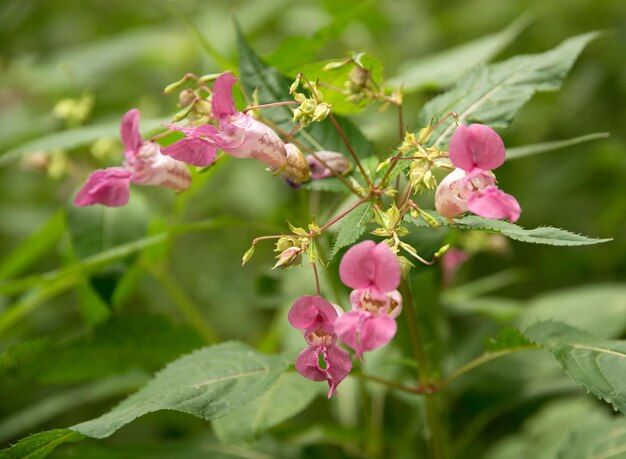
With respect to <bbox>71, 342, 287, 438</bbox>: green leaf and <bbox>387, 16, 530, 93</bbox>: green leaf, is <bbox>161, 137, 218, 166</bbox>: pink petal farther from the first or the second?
<bbox>387, 16, 530, 93</bbox>: green leaf

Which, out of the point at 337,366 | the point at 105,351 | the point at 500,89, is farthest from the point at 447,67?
the point at 105,351

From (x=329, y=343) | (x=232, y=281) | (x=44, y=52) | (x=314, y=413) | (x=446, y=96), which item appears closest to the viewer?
(x=329, y=343)

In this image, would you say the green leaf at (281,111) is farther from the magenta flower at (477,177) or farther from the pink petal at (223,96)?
the magenta flower at (477,177)

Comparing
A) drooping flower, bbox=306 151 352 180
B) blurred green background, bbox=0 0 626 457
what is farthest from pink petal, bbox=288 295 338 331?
blurred green background, bbox=0 0 626 457

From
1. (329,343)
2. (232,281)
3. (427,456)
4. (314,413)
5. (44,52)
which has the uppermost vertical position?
(44,52)

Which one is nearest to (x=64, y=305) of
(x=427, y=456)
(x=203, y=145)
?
(x=427, y=456)

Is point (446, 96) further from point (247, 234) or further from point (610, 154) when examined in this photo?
point (247, 234)

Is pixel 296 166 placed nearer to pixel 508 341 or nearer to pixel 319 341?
pixel 319 341
